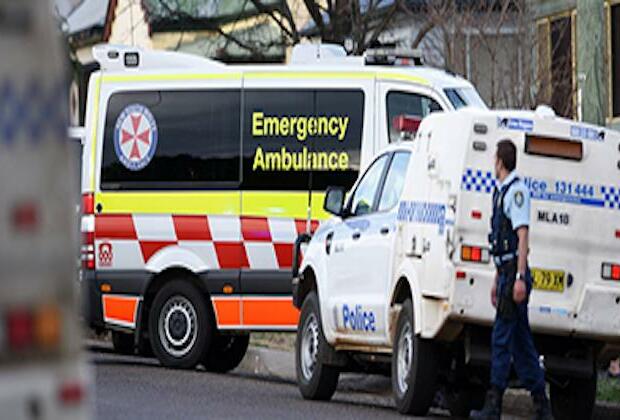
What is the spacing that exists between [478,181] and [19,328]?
8.67 meters

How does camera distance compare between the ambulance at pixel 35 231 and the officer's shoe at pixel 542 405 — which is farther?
the officer's shoe at pixel 542 405

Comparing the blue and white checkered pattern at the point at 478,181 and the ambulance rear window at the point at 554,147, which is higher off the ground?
the ambulance rear window at the point at 554,147

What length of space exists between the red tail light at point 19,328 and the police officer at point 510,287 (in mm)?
8001

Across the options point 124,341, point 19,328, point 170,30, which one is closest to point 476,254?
point 124,341

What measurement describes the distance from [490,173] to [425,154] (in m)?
0.61

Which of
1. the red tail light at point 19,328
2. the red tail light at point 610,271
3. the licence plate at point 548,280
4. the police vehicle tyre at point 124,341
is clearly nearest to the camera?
the red tail light at point 19,328

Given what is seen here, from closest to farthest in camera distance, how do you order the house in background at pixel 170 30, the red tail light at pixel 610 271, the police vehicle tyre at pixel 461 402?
the red tail light at pixel 610 271 < the police vehicle tyre at pixel 461 402 < the house in background at pixel 170 30

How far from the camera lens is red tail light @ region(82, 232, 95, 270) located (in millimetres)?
17406

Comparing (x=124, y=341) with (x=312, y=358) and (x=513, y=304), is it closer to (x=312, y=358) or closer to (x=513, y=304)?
(x=312, y=358)

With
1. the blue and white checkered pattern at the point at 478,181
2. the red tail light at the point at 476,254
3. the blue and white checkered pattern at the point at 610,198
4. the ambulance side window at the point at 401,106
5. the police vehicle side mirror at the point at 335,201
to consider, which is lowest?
the red tail light at the point at 476,254

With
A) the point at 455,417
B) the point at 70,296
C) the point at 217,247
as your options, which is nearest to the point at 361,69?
the point at 217,247

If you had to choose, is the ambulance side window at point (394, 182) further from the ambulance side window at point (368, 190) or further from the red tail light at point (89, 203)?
the red tail light at point (89, 203)

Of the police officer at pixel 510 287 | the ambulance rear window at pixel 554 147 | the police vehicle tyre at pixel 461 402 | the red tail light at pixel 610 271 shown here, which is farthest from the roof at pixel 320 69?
the police officer at pixel 510 287

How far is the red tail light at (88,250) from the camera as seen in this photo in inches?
685
